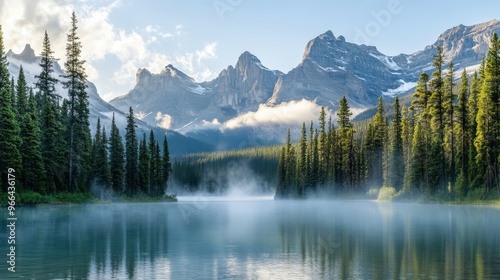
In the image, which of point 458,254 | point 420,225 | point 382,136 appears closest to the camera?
point 458,254

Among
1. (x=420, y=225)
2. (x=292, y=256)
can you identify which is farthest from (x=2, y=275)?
(x=420, y=225)

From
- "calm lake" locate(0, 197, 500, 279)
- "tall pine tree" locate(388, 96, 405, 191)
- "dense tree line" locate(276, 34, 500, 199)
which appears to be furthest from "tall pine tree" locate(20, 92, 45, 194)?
"tall pine tree" locate(388, 96, 405, 191)

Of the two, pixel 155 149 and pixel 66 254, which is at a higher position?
pixel 155 149

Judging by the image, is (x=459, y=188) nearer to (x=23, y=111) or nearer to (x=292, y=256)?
(x=292, y=256)

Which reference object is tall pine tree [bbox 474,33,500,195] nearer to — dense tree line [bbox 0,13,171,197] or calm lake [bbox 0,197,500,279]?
calm lake [bbox 0,197,500,279]

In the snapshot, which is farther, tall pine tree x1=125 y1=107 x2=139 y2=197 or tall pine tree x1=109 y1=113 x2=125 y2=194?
tall pine tree x1=125 y1=107 x2=139 y2=197

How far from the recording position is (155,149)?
12550cm

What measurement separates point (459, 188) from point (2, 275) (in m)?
59.1

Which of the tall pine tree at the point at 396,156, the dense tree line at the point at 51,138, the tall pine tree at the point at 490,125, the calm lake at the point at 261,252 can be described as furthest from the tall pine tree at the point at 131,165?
the calm lake at the point at 261,252

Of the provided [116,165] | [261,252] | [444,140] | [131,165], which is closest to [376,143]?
[444,140]

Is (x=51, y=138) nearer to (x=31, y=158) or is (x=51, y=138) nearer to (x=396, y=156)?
(x=31, y=158)

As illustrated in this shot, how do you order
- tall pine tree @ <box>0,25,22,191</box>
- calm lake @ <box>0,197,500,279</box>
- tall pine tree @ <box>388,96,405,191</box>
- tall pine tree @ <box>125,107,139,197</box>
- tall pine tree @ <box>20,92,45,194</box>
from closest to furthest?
1. calm lake @ <box>0,197,500,279</box>
2. tall pine tree @ <box>0,25,22,191</box>
3. tall pine tree @ <box>20,92,45,194</box>
4. tall pine tree @ <box>388,96,405,191</box>
5. tall pine tree @ <box>125,107,139,197</box>

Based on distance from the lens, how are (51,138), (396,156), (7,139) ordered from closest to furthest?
(7,139), (51,138), (396,156)

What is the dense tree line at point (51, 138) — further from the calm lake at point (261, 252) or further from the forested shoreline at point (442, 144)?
the forested shoreline at point (442, 144)
